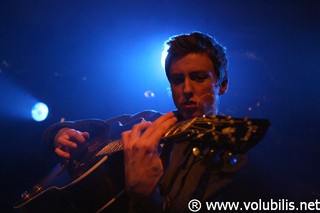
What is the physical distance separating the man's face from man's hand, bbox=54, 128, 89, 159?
92 centimetres

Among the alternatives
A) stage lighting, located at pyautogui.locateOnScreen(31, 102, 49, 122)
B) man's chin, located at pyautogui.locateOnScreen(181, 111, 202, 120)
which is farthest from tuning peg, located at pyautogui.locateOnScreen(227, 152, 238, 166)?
stage lighting, located at pyautogui.locateOnScreen(31, 102, 49, 122)

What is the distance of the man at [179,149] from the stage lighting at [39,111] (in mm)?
1954

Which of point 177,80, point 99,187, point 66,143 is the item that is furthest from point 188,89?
point 66,143

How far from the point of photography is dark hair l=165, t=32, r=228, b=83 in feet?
7.18

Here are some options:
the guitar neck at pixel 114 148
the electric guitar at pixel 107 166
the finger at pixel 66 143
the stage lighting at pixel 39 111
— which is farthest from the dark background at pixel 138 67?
the guitar neck at pixel 114 148

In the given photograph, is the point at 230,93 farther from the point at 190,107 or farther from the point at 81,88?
the point at 81,88

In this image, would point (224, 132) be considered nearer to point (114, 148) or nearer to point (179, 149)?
point (179, 149)

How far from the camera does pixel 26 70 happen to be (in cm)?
434

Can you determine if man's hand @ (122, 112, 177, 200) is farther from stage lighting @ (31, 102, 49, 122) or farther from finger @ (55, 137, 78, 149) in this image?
stage lighting @ (31, 102, 49, 122)

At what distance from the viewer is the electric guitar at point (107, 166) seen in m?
1.15

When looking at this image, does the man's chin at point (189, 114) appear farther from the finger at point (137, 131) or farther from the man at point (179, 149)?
the finger at point (137, 131)

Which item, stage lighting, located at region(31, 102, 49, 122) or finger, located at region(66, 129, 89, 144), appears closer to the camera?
finger, located at region(66, 129, 89, 144)

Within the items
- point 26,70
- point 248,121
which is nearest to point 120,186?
point 248,121

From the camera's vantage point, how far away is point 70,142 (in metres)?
2.33
